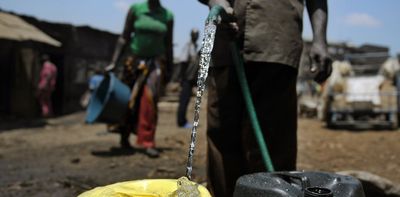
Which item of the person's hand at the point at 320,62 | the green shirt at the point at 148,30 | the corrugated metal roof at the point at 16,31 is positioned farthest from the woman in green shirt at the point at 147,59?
the corrugated metal roof at the point at 16,31

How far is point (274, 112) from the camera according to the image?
7.14 ft

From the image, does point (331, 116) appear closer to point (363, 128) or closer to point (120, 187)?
point (363, 128)

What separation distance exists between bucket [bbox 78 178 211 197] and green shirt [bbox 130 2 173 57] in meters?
3.81

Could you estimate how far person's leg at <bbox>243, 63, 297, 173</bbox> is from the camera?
2174mm

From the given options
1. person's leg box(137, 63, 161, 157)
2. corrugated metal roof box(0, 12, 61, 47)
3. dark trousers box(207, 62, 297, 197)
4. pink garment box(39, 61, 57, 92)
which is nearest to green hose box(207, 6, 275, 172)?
dark trousers box(207, 62, 297, 197)

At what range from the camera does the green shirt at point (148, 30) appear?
16.6ft

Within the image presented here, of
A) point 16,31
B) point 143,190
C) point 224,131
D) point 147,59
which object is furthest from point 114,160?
point 16,31

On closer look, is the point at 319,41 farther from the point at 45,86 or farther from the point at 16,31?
the point at 45,86

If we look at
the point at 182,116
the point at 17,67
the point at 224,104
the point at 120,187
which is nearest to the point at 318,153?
the point at 182,116

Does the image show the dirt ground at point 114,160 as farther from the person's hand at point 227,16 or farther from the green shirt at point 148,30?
the person's hand at point 227,16

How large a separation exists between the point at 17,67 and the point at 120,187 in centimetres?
1117

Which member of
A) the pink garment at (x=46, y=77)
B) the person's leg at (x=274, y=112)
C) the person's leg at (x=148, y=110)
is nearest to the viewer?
the person's leg at (x=274, y=112)

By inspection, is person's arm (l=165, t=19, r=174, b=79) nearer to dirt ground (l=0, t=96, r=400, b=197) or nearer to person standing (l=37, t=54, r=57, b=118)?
dirt ground (l=0, t=96, r=400, b=197)

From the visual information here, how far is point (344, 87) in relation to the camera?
31.6 ft
